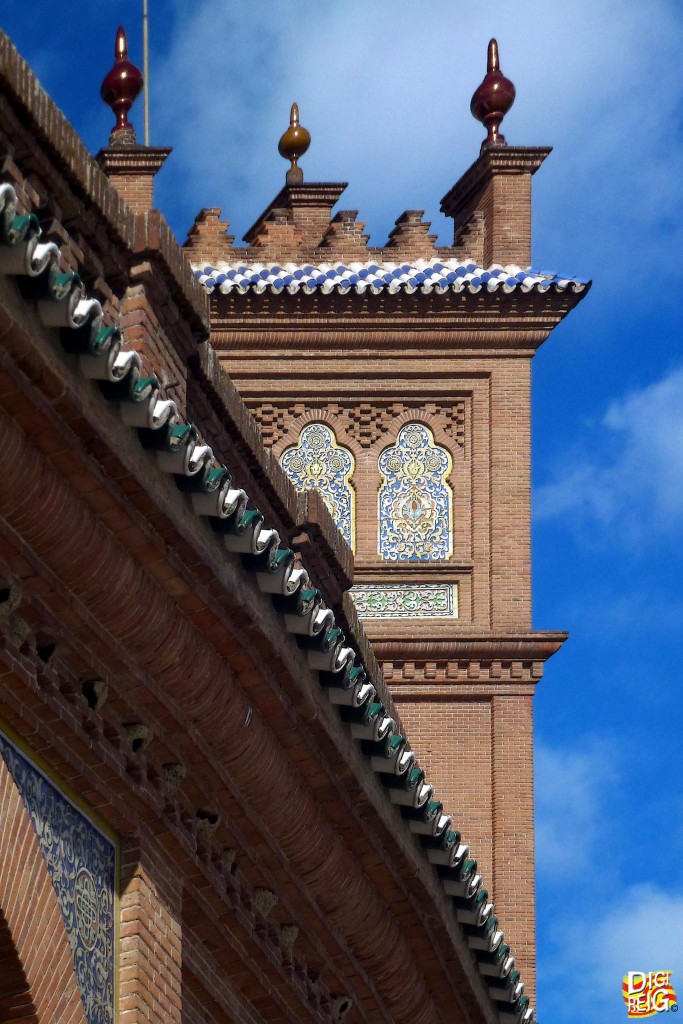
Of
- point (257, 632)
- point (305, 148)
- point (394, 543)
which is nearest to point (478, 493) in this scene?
point (394, 543)

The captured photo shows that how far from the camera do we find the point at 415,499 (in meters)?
20.0

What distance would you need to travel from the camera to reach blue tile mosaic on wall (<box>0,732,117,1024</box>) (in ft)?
26.2

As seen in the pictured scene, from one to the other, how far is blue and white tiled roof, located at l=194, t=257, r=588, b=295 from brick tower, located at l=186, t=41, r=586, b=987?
0.8 inches

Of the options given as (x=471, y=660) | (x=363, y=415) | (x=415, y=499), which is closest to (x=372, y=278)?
(x=363, y=415)

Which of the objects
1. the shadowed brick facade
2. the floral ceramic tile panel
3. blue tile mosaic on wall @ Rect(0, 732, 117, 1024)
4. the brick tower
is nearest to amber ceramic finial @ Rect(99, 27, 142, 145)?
the brick tower

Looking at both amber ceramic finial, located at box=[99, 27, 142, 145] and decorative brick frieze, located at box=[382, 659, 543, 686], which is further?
amber ceramic finial, located at box=[99, 27, 142, 145]

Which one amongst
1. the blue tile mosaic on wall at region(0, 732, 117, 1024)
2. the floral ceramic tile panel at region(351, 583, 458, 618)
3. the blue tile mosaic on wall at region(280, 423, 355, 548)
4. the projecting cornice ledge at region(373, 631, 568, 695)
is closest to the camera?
the blue tile mosaic on wall at region(0, 732, 117, 1024)

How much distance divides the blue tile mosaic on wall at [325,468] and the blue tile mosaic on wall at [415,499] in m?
0.26

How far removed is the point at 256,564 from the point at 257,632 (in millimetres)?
261

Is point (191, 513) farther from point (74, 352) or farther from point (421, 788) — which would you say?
point (421, 788)

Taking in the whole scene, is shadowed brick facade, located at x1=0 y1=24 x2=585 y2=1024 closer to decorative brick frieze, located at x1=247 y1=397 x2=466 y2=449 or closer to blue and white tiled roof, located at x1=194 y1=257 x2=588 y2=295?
decorative brick frieze, located at x1=247 y1=397 x2=466 y2=449

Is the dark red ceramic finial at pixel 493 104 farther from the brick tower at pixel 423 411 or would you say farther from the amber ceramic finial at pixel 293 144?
the amber ceramic finial at pixel 293 144

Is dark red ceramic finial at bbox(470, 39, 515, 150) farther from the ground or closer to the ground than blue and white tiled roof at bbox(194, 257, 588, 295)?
farther from the ground

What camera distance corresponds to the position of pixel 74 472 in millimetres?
7648
